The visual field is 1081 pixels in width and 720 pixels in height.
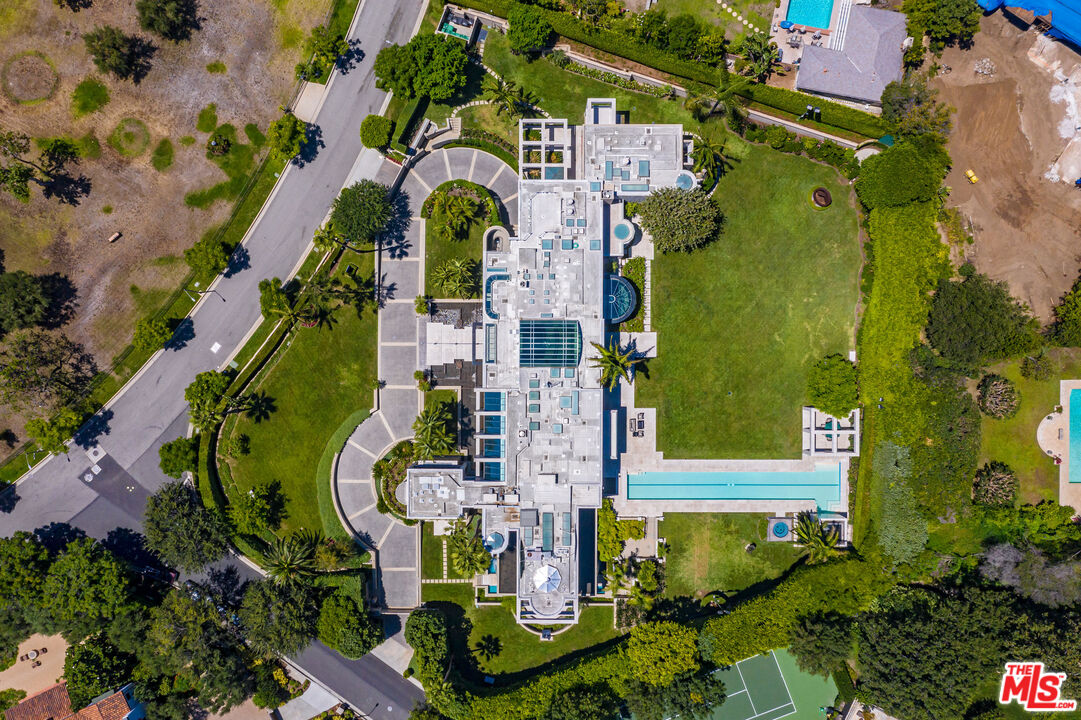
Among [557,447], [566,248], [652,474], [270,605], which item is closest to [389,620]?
[270,605]

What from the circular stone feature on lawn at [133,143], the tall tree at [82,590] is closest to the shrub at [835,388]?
the tall tree at [82,590]

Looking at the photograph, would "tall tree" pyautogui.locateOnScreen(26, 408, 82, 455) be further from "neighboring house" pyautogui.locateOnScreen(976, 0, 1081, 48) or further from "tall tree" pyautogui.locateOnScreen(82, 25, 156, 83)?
"neighboring house" pyautogui.locateOnScreen(976, 0, 1081, 48)

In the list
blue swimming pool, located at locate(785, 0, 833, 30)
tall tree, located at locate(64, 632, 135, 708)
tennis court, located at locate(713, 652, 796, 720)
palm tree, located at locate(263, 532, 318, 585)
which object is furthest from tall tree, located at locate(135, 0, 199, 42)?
tennis court, located at locate(713, 652, 796, 720)

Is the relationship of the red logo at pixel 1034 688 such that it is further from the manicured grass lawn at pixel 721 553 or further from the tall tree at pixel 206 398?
the tall tree at pixel 206 398

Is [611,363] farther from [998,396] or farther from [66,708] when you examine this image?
[66,708]

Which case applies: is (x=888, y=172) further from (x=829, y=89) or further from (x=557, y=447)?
(x=557, y=447)

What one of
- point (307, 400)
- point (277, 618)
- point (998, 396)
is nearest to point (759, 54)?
point (998, 396)
